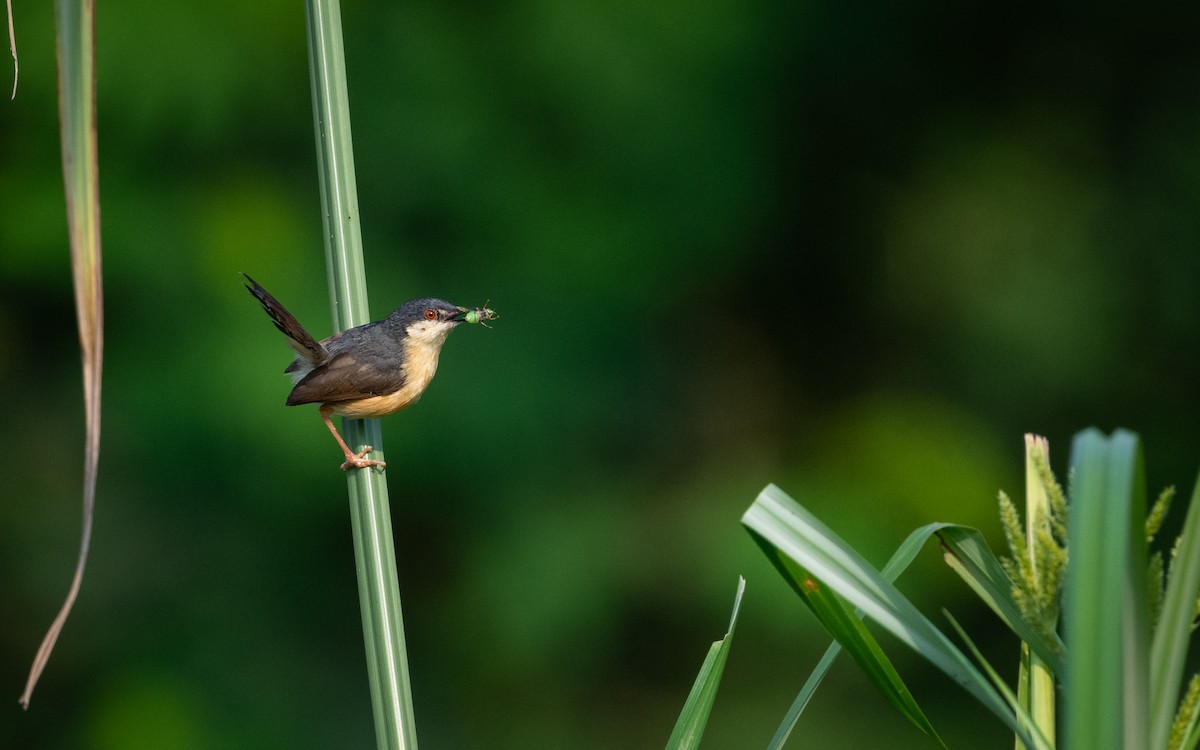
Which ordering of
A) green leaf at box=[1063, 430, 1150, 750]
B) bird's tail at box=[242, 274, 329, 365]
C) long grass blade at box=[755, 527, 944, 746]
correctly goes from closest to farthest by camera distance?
1. green leaf at box=[1063, 430, 1150, 750]
2. long grass blade at box=[755, 527, 944, 746]
3. bird's tail at box=[242, 274, 329, 365]

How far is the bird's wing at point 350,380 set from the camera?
2641 mm

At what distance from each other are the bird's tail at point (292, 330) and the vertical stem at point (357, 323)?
37.4 inches

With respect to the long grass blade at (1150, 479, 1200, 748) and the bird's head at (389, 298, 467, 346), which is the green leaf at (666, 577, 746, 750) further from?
the bird's head at (389, 298, 467, 346)

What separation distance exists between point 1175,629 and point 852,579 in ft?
0.83

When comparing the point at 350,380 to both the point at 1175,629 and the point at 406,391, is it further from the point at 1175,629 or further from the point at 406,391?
the point at 1175,629

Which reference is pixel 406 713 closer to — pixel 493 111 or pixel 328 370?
pixel 328 370

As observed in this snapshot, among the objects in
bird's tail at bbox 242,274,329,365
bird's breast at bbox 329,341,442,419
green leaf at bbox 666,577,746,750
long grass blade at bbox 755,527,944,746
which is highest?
bird's tail at bbox 242,274,329,365

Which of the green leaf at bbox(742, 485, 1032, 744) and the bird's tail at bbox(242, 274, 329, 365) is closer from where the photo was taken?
the green leaf at bbox(742, 485, 1032, 744)

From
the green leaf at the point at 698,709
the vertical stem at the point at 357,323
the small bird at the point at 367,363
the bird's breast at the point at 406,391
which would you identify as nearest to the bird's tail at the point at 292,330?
the small bird at the point at 367,363

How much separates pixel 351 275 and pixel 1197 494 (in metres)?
0.95

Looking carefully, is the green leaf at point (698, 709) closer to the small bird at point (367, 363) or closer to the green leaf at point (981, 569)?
the green leaf at point (981, 569)

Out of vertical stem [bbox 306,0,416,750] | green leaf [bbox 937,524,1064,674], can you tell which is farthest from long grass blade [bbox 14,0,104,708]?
green leaf [bbox 937,524,1064,674]

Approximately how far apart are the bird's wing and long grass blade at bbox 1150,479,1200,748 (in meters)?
1.99

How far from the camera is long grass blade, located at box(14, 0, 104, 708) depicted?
87 cm
